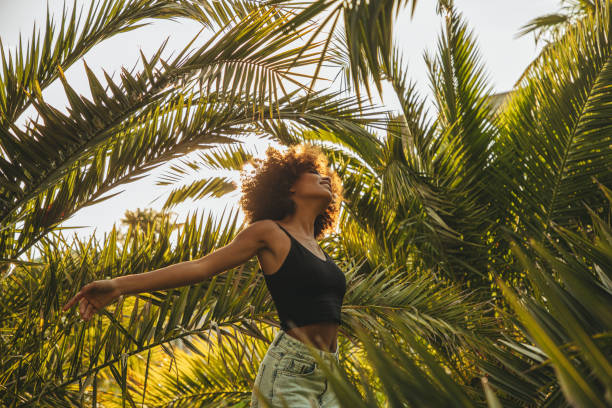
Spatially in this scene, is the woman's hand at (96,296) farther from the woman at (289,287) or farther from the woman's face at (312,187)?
the woman's face at (312,187)

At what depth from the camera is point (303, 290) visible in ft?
6.56

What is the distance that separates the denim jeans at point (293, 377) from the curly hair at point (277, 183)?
31.4 inches

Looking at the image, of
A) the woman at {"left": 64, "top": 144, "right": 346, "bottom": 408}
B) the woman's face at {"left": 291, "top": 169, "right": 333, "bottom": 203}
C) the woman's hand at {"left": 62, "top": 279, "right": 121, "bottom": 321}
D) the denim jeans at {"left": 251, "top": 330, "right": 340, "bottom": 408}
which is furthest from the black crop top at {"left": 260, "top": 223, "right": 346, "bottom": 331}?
the woman's hand at {"left": 62, "top": 279, "right": 121, "bottom": 321}

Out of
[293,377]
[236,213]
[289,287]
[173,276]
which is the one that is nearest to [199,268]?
[173,276]

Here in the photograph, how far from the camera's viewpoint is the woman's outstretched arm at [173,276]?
1.74 metres

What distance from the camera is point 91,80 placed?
3053mm

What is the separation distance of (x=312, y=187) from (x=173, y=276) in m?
0.87

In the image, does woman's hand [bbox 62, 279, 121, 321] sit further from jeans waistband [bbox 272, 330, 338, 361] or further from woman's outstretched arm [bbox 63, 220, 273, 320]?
jeans waistband [bbox 272, 330, 338, 361]

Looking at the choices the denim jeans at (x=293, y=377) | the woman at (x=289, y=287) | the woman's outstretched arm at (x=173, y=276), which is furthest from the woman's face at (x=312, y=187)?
the denim jeans at (x=293, y=377)

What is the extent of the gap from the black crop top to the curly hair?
52 cm

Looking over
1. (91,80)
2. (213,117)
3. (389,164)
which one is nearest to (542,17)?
(389,164)

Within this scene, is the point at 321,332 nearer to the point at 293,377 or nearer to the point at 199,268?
the point at 293,377

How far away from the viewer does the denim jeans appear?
1.81m

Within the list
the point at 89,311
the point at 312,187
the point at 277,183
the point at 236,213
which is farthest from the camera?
the point at 236,213
